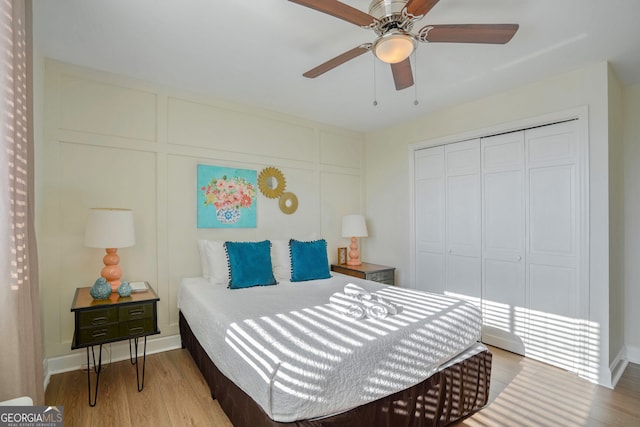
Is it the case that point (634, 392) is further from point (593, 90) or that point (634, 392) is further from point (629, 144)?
point (593, 90)

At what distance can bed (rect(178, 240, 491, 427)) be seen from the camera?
144cm

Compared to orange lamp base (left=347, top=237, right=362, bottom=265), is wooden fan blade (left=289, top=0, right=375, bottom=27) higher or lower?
higher

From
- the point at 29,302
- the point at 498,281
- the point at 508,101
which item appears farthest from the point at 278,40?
the point at 498,281

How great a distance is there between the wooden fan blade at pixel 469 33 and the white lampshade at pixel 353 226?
2682 millimetres

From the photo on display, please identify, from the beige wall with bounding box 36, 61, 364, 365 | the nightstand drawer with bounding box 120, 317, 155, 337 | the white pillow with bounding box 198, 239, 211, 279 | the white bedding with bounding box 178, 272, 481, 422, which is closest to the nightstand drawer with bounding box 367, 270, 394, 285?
the beige wall with bounding box 36, 61, 364, 365

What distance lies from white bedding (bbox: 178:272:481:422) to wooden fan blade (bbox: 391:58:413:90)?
1.64 m

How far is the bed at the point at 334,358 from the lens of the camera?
4.73ft

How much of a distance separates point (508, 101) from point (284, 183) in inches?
102

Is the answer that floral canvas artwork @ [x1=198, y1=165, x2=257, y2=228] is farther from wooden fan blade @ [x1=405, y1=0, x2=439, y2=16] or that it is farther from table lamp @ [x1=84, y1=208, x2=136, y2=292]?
wooden fan blade @ [x1=405, y1=0, x2=439, y2=16]

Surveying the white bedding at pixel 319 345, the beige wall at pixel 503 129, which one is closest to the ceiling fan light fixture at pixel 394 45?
the white bedding at pixel 319 345

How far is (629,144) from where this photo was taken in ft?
9.99

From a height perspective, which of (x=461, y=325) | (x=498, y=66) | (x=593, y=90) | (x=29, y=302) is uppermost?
(x=498, y=66)

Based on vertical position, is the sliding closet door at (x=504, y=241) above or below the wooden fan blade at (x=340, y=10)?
below

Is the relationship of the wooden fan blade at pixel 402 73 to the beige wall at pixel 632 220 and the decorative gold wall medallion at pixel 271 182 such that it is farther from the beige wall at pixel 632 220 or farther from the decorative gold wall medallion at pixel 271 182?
the beige wall at pixel 632 220
